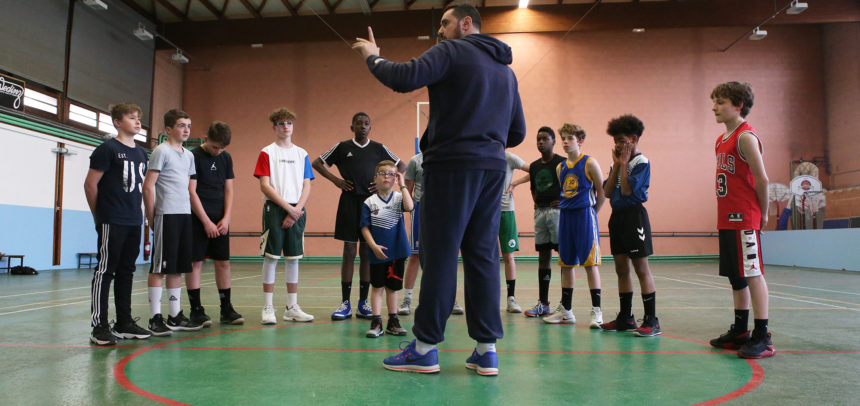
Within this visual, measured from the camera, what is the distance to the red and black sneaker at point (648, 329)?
12.0ft

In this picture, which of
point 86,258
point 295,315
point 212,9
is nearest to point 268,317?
point 295,315

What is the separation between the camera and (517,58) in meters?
15.5

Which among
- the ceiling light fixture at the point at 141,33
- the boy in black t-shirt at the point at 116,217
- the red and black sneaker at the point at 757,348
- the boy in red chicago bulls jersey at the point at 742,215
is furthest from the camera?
the ceiling light fixture at the point at 141,33

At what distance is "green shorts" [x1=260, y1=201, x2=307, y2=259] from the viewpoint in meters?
4.33

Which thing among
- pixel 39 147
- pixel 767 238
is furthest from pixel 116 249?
pixel 767 238

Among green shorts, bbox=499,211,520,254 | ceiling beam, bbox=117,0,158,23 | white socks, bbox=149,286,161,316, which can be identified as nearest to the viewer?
white socks, bbox=149,286,161,316

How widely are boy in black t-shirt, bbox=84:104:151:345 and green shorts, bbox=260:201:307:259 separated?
3.31 feet

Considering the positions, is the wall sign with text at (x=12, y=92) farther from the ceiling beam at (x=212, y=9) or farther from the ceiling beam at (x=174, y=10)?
the ceiling beam at (x=212, y=9)

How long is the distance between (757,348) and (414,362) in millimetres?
2075

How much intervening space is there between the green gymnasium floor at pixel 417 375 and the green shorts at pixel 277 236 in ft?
2.07

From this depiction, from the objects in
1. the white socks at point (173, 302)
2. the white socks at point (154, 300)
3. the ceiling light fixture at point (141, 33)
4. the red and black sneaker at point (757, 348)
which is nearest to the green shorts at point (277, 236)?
the white socks at point (173, 302)

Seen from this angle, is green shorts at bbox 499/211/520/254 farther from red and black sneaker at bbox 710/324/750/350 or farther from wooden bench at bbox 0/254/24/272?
wooden bench at bbox 0/254/24/272

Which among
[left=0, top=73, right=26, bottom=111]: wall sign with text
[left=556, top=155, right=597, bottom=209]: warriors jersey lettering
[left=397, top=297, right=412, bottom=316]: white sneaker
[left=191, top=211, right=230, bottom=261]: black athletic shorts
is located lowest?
[left=397, top=297, right=412, bottom=316]: white sneaker

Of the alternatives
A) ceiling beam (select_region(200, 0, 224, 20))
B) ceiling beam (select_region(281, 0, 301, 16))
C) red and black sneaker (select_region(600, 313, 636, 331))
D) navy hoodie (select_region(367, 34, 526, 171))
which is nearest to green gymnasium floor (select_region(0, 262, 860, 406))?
red and black sneaker (select_region(600, 313, 636, 331))
